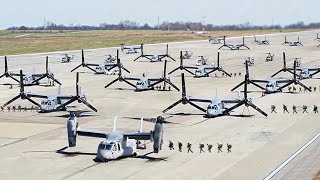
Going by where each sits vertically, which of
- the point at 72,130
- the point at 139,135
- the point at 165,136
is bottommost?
the point at 165,136

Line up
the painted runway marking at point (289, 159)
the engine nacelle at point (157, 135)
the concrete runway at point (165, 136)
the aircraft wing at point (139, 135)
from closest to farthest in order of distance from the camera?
1. the painted runway marking at point (289, 159)
2. the concrete runway at point (165, 136)
3. the engine nacelle at point (157, 135)
4. the aircraft wing at point (139, 135)

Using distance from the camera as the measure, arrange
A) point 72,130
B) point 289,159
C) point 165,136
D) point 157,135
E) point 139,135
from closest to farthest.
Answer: point 157,135 → point 289,159 → point 139,135 → point 72,130 → point 165,136

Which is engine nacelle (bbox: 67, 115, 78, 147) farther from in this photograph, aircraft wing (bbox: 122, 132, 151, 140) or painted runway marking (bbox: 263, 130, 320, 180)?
painted runway marking (bbox: 263, 130, 320, 180)

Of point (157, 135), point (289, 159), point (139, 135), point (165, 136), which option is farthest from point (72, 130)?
point (289, 159)

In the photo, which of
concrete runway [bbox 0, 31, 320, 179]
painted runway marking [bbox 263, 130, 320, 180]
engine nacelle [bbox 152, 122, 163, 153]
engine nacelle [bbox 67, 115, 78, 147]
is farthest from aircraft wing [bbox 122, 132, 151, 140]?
painted runway marking [bbox 263, 130, 320, 180]

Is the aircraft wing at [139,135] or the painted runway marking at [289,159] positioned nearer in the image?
the painted runway marking at [289,159]

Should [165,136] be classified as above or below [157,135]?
below

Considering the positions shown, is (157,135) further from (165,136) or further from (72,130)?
(165,136)

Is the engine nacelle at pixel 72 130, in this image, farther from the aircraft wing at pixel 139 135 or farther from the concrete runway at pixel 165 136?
the aircraft wing at pixel 139 135

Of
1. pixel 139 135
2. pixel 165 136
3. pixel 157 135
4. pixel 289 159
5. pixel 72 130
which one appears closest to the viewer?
pixel 157 135

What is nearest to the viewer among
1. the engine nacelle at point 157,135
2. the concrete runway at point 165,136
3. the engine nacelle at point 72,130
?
the concrete runway at point 165,136

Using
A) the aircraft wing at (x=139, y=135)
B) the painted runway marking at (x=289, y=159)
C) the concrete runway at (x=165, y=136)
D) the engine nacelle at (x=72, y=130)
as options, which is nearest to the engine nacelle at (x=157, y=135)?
the aircraft wing at (x=139, y=135)

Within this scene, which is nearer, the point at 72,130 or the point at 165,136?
the point at 72,130

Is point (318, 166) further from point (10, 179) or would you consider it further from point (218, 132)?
point (10, 179)
